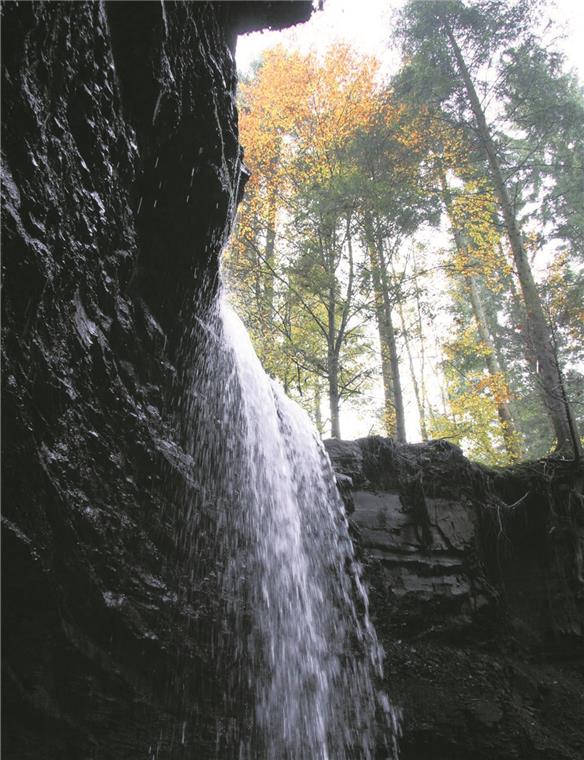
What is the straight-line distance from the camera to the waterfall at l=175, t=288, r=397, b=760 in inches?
168

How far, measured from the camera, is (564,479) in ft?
23.2

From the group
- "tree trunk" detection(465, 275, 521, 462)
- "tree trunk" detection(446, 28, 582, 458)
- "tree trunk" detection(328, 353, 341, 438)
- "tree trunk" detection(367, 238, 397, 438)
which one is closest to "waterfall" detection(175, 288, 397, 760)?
"tree trunk" detection(328, 353, 341, 438)

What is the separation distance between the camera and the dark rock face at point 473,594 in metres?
5.11

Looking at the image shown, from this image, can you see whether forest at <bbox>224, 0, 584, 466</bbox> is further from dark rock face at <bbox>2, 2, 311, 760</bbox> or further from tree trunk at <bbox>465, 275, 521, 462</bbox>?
dark rock face at <bbox>2, 2, 311, 760</bbox>

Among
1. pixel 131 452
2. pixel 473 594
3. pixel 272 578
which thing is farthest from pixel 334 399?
pixel 131 452

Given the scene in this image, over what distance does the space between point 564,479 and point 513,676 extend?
294 centimetres

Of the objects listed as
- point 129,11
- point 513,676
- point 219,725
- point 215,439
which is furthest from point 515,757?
point 129,11

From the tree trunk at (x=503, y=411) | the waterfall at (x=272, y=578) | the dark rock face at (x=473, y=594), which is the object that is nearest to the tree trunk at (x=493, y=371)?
the tree trunk at (x=503, y=411)

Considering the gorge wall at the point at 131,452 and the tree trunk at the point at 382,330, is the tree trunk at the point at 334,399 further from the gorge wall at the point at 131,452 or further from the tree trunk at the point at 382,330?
the gorge wall at the point at 131,452

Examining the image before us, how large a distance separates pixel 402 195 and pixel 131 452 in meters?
9.59

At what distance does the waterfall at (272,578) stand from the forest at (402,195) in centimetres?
406

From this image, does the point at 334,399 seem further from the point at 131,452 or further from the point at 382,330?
the point at 131,452

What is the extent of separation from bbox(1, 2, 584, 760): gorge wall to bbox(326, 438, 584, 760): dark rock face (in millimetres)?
30

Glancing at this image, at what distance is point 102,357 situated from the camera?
3512 millimetres
